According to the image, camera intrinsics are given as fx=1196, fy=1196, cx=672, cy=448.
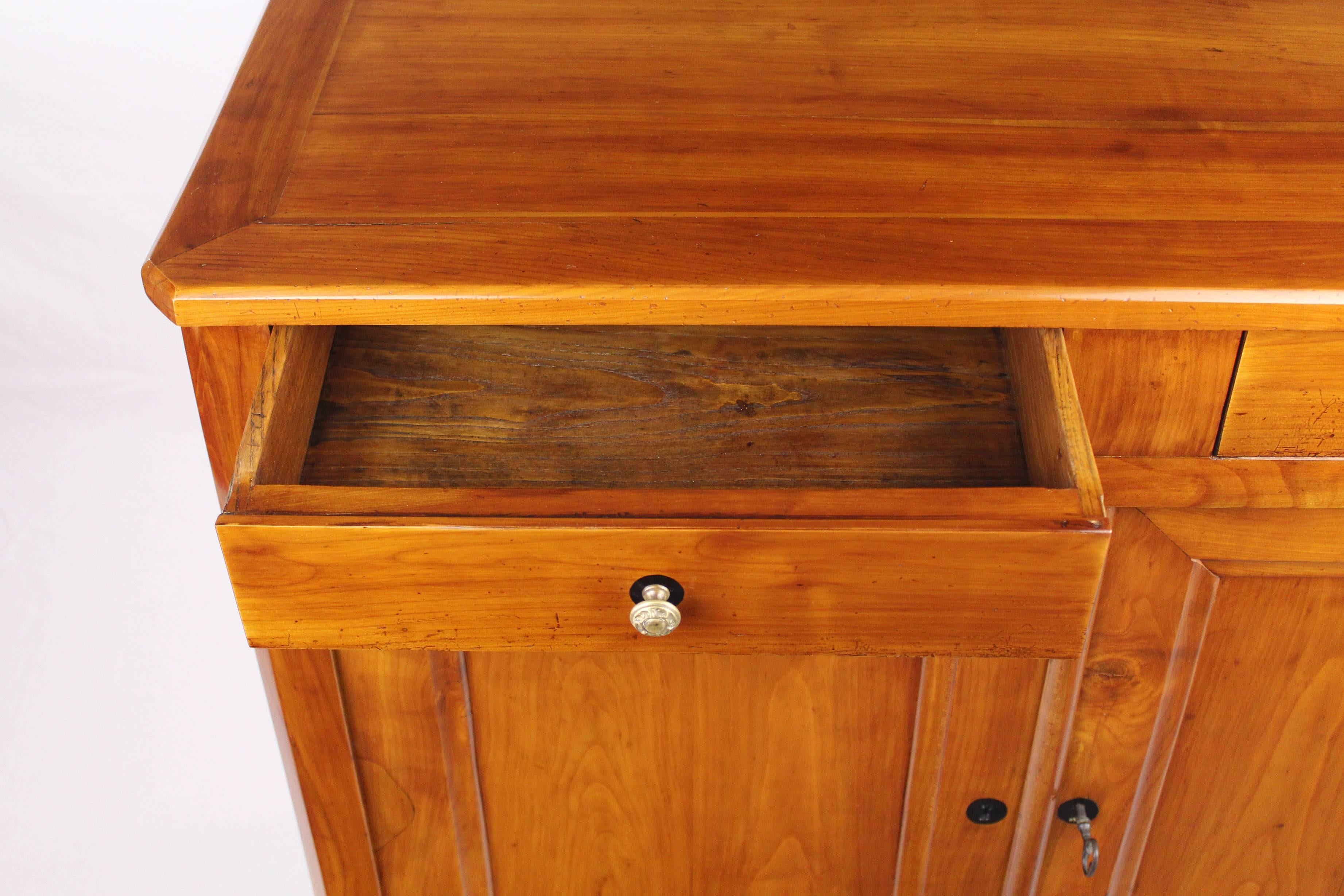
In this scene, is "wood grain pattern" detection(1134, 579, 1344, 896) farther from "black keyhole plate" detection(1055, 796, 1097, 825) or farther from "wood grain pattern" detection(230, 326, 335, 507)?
"wood grain pattern" detection(230, 326, 335, 507)

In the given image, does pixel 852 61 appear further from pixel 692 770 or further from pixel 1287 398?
pixel 692 770

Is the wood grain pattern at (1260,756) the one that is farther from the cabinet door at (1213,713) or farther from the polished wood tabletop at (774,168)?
the polished wood tabletop at (774,168)

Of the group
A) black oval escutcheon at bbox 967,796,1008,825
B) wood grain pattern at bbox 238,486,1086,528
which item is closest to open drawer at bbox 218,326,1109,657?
wood grain pattern at bbox 238,486,1086,528

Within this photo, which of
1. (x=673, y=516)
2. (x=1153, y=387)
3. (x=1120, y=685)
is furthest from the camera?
(x=1120, y=685)

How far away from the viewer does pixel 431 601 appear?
58 centimetres

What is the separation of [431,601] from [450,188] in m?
0.24

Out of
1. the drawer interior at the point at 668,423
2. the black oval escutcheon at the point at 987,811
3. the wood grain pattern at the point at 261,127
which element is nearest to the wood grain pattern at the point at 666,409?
the drawer interior at the point at 668,423

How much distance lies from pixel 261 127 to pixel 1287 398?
0.62 m

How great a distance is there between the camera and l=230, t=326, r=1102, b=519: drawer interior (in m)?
0.57

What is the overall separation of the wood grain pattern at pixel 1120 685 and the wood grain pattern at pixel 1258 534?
11 millimetres

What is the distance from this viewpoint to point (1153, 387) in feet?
2.17

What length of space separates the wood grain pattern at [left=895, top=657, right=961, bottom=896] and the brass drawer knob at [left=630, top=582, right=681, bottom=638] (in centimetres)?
23

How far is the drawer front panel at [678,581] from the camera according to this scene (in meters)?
0.55

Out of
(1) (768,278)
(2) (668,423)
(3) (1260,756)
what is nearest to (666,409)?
(2) (668,423)
